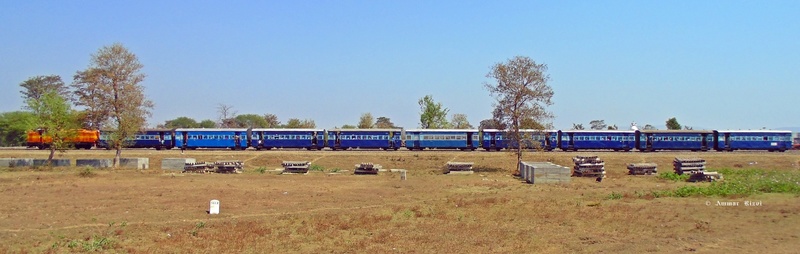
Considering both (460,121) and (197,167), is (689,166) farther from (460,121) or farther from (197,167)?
(460,121)

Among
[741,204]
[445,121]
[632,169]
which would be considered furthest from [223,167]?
[445,121]

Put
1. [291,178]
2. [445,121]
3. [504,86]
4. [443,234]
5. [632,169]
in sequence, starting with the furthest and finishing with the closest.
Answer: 1. [445,121]
2. [504,86]
3. [632,169]
4. [291,178]
5. [443,234]

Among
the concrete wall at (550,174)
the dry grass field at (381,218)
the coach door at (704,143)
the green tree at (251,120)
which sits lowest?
the dry grass field at (381,218)

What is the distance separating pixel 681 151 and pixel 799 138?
122 feet

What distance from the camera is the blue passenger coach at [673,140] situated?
6294 cm

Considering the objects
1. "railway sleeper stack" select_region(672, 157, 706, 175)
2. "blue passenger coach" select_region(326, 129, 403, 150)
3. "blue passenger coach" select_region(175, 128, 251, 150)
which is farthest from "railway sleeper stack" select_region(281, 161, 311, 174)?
"blue passenger coach" select_region(175, 128, 251, 150)

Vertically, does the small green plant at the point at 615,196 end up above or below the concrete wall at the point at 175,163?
below

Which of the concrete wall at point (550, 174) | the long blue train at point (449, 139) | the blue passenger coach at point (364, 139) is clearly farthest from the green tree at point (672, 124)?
the concrete wall at point (550, 174)

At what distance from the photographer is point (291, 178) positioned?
114 ft

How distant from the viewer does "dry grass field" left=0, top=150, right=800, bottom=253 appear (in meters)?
14.7

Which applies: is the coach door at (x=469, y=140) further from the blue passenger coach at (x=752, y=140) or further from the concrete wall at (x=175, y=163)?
the concrete wall at (x=175, y=163)

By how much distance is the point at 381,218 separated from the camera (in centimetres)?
1878

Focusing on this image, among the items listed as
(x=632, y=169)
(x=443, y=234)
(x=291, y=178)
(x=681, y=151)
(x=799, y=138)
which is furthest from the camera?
(x=799, y=138)

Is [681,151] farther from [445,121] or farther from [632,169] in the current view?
[445,121]
